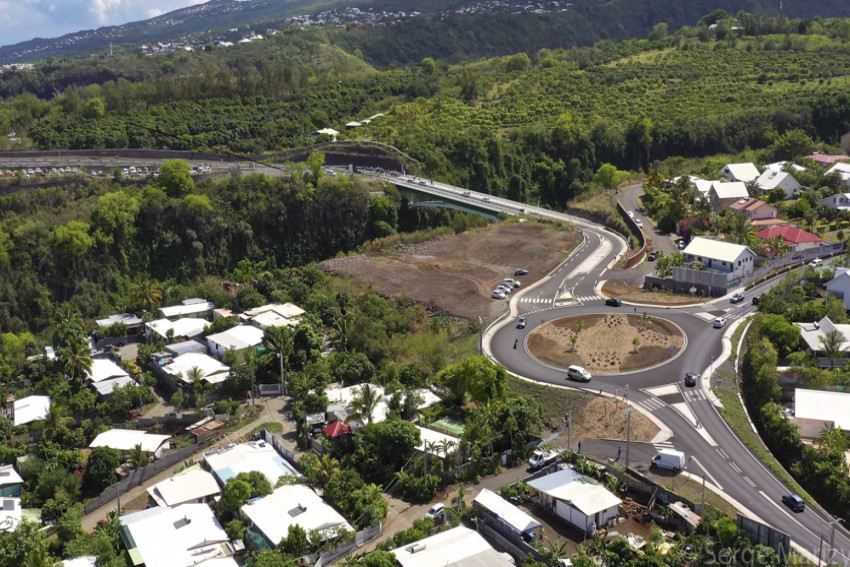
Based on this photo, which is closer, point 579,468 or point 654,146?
point 579,468

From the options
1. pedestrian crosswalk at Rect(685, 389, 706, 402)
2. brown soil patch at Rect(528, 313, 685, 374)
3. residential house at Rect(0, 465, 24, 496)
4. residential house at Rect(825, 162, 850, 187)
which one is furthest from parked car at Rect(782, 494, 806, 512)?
residential house at Rect(825, 162, 850, 187)

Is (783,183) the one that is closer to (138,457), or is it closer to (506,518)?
(506,518)

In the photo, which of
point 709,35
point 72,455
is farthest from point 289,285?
point 709,35

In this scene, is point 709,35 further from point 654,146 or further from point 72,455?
Result: point 72,455

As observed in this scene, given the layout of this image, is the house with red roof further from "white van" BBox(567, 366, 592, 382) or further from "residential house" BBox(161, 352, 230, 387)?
"residential house" BBox(161, 352, 230, 387)

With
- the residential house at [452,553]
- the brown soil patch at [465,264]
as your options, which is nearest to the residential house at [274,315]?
the brown soil patch at [465,264]

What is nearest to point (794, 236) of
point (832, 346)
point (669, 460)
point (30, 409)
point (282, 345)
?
point (832, 346)
